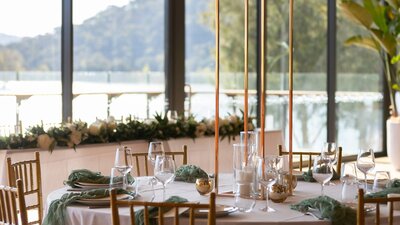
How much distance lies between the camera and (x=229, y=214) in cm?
322

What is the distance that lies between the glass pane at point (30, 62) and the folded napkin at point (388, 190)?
412cm

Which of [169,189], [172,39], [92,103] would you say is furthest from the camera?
[172,39]

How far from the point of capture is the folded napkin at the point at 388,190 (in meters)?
3.54

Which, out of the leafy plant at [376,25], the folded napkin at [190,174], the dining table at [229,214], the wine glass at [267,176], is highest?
the leafy plant at [376,25]

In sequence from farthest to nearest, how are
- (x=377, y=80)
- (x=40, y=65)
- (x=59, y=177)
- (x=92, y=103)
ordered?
(x=377, y=80) < (x=92, y=103) < (x=40, y=65) < (x=59, y=177)

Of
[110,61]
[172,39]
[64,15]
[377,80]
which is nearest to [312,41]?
[377,80]

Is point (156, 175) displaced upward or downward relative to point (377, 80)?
downward

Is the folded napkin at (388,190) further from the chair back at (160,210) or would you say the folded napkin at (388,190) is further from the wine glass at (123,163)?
the wine glass at (123,163)

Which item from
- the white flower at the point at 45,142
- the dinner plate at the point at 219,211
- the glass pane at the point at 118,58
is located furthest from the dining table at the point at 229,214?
the glass pane at the point at 118,58

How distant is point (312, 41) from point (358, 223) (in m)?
6.98

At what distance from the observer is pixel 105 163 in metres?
5.88

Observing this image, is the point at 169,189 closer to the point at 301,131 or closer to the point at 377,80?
the point at 301,131

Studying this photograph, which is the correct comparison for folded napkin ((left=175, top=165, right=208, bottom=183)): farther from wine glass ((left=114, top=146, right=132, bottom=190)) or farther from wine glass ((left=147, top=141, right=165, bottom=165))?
wine glass ((left=114, top=146, right=132, bottom=190))

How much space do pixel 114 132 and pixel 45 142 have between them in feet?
2.50
